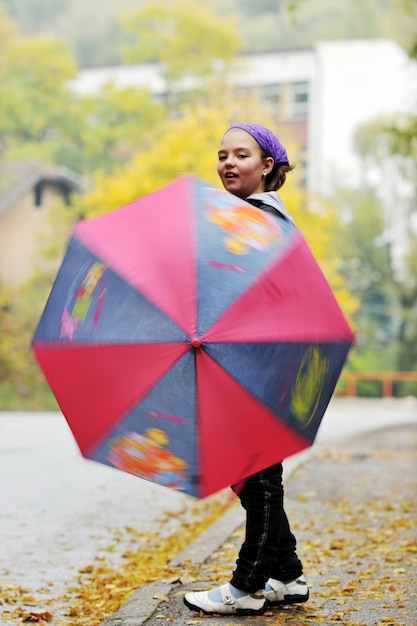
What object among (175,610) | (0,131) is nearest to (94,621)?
(175,610)

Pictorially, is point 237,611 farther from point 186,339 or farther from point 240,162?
point 240,162

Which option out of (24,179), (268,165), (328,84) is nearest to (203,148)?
(24,179)

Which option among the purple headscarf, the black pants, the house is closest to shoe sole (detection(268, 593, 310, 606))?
the black pants

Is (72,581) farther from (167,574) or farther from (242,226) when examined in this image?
(242,226)

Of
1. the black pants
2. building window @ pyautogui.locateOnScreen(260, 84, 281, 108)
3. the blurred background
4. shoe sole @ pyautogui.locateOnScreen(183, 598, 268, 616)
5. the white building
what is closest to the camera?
the black pants

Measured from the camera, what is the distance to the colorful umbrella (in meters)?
3.71

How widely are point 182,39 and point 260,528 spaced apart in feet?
152

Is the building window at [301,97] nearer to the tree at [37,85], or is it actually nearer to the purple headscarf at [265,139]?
the tree at [37,85]

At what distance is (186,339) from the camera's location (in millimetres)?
3676

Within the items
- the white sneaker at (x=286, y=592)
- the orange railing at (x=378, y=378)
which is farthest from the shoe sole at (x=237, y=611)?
the orange railing at (x=378, y=378)

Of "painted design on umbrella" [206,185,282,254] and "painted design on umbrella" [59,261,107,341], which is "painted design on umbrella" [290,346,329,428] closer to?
"painted design on umbrella" [206,185,282,254]

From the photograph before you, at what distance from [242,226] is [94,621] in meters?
2.12

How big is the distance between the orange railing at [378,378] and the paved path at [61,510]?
26469 mm

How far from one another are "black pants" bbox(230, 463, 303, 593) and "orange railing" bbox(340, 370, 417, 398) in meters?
36.8
